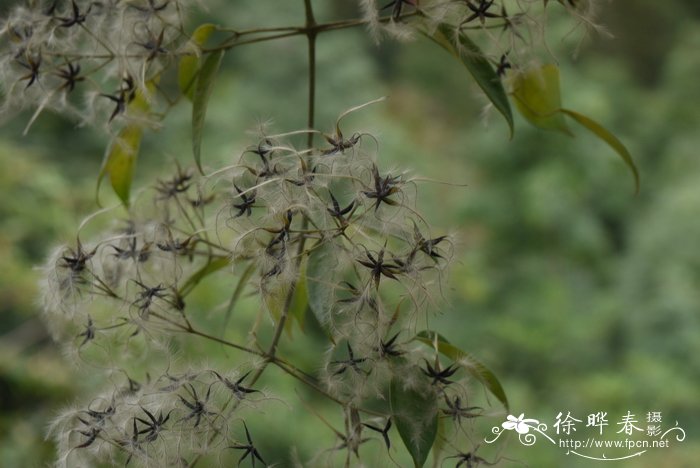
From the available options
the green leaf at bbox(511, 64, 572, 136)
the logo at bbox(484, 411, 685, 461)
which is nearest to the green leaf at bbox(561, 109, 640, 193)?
the green leaf at bbox(511, 64, 572, 136)

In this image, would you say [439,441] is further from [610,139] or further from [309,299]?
[610,139]

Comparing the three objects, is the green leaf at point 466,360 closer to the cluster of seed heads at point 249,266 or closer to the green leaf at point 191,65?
the cluster of seed heads at point 249,266

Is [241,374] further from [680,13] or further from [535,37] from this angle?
[680,13]

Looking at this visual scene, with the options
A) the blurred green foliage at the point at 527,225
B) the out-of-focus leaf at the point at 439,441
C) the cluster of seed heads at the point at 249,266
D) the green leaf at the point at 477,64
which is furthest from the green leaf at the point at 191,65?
the blurred green foliage at the point at 527,225

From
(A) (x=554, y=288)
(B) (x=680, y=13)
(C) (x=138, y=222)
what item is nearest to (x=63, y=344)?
(C) (x=138, y=222)

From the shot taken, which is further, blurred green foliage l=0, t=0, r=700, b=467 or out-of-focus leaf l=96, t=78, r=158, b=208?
A: blurred green foliage l=0, t=0, r=700, b=467

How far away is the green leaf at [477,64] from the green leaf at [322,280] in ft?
0.43

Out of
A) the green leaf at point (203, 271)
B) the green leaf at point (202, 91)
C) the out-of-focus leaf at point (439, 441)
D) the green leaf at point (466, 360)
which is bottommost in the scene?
the out-of-focus leaf at point (439, 441)

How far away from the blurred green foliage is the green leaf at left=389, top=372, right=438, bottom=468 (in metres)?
1.37

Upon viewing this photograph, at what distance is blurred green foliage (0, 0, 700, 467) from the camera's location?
2.07m

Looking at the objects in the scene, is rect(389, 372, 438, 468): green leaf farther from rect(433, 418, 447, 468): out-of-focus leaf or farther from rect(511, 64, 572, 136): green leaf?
rect(511, 64, 572, 136): green leaf

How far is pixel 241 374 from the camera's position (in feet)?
1.64

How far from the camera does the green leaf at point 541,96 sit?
58cm

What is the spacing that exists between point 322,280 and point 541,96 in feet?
0.66
